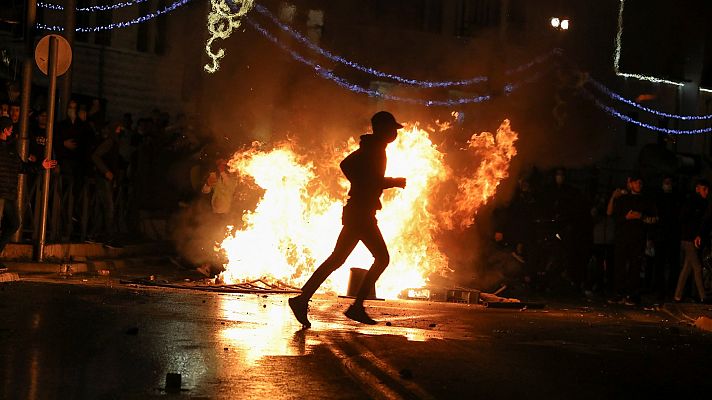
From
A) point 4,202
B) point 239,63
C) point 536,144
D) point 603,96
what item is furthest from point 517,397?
point 603,96

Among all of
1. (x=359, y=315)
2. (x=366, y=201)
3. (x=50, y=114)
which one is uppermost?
(x=50, y=114)

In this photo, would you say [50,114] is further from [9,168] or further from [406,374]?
[406,374]

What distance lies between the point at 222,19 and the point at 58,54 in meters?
10.8

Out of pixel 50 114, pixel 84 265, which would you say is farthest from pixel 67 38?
pixel 84 265

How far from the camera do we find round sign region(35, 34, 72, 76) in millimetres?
13219

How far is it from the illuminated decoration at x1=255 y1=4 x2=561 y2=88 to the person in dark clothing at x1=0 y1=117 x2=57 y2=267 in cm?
1172

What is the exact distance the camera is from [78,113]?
1505 centimetres

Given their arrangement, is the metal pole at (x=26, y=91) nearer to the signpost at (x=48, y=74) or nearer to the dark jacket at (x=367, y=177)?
the signpost at (x=48, y=74)

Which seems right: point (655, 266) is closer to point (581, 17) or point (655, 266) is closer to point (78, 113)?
point (78, 113)

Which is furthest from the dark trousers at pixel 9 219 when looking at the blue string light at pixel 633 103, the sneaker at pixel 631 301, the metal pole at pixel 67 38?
the blue string light at pixel 633 103

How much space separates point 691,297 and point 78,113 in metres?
10.2

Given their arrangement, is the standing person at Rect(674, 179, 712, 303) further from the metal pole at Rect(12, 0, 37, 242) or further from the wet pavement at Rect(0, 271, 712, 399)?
the metal pole at Rect(12, 0, 37, 242)

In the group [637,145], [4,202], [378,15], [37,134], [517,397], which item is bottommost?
[517,397]

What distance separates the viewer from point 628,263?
1606 centimetres
